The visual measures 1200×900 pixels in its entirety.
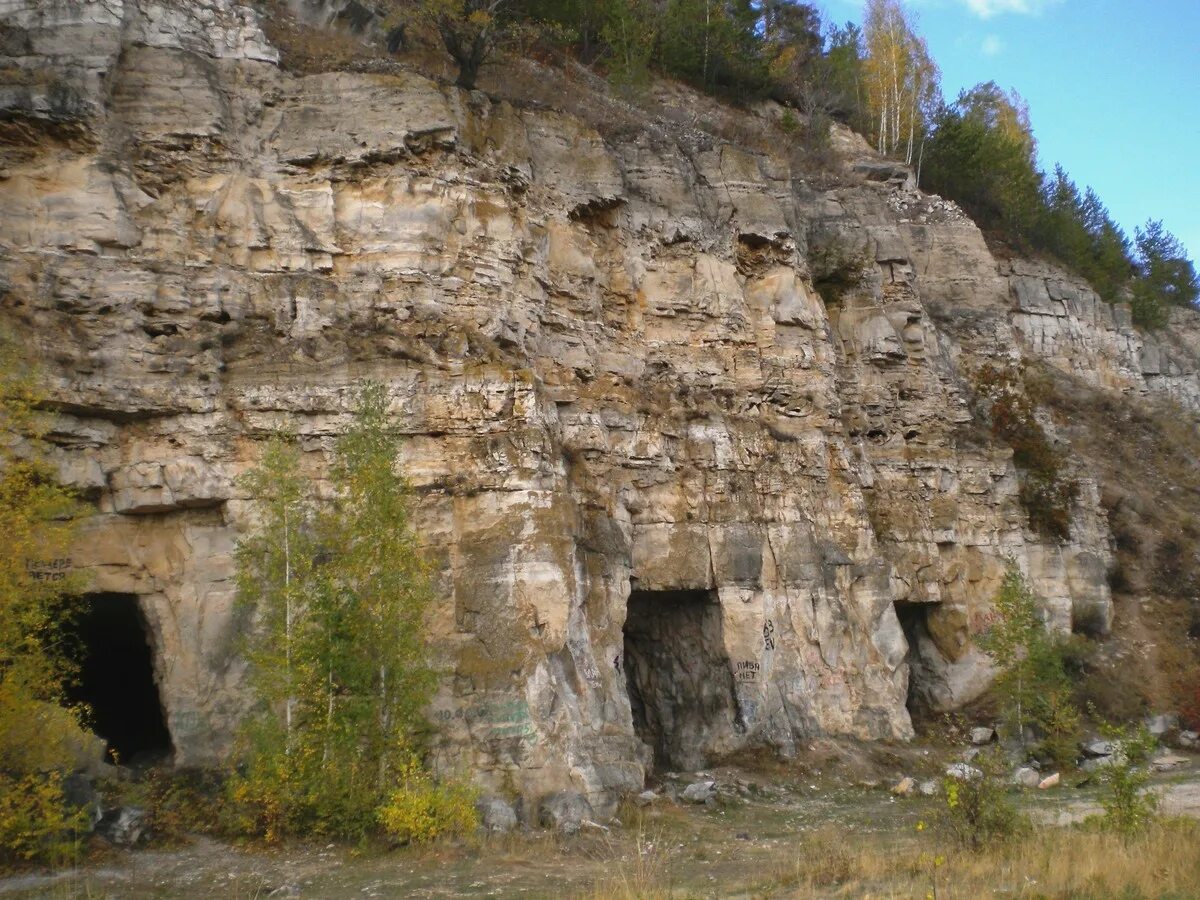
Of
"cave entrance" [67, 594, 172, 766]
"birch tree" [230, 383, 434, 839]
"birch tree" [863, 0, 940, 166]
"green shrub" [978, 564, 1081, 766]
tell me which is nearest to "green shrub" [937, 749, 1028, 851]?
"birch tree" [230, 383, 434, 839]

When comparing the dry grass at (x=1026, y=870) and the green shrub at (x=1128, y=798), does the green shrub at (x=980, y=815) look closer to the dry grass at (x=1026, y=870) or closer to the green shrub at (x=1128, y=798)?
the dry grass at (x=1026, y=870)

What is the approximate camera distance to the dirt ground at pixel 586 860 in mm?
12266

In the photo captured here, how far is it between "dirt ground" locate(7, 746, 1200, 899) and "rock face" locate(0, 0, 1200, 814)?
1540 millimetres

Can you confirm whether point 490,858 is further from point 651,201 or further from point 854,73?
point 854,73

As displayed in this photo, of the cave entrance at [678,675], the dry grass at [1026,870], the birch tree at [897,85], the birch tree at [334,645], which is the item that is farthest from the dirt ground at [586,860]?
the birch tree at [897,85]

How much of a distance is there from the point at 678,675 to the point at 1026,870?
11663mm

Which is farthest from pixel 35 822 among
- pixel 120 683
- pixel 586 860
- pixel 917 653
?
pixel 917 653

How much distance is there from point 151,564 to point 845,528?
14150mm

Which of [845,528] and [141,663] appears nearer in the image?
[141,663]

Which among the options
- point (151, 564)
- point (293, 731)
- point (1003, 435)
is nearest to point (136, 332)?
point (151, 564)

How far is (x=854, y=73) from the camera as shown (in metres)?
43.0

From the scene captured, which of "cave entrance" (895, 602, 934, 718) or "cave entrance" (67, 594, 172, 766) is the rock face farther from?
"cave entrance" (67, 594, 172, 766)

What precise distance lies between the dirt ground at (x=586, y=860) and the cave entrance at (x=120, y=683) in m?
4.57

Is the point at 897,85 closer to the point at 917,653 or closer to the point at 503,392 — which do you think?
the point at 917,653
